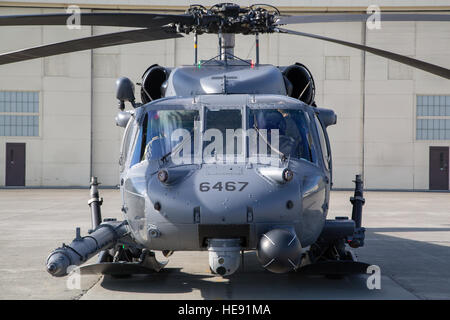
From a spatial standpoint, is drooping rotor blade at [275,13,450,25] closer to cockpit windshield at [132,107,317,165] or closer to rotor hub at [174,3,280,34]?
rotor hub at [174,3,280,34]

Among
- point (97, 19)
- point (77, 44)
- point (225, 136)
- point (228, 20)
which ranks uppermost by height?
point (228, 20)

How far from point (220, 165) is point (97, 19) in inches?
77.1

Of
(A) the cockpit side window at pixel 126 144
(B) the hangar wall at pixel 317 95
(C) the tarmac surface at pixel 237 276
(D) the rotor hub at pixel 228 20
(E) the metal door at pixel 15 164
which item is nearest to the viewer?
(C) the tarmac surface at pixel 237 276

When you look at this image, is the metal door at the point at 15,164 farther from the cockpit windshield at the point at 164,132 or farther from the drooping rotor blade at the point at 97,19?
the cockpit windshield at the point at 164,132

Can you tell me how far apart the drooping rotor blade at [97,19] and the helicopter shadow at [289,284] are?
282 cm

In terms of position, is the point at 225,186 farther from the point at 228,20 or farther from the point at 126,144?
the point at 228,20

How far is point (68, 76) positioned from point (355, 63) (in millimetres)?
13007

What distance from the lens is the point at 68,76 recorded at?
25750mm

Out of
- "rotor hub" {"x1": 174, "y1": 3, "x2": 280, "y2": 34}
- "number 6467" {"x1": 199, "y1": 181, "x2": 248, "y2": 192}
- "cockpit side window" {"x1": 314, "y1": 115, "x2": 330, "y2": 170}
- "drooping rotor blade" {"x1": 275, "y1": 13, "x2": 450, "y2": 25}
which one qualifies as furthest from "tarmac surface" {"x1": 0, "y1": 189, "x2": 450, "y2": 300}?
"rotor hub" {"x1": 174, "y1": 3, "x2": 280, "y2": 34}

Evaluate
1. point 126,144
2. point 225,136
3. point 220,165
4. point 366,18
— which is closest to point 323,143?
point 225,136

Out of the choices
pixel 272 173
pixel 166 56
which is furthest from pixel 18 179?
pixel 272 173

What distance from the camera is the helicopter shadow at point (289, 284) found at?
5.87 m

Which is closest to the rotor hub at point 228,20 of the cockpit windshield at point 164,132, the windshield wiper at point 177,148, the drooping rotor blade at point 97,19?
the drooping rotor blade at point 97,19

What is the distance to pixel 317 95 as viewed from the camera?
25562 mm
